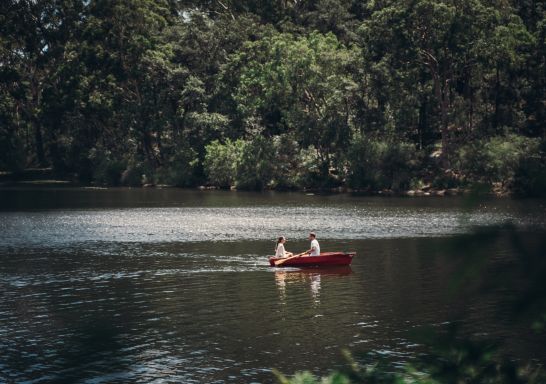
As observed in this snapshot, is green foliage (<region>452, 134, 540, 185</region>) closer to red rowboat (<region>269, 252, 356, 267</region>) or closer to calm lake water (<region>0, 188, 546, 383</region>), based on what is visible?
calm lake water (<region>0, 188, 546, 383</region>)

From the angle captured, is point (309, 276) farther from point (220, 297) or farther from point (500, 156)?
point (500, 156)

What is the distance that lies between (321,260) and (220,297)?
944 cm

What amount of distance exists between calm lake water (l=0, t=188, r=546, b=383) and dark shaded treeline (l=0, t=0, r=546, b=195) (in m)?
29.0

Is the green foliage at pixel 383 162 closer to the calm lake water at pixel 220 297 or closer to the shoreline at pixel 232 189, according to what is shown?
the shoreline at pixel 232 189

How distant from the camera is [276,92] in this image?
108062mm

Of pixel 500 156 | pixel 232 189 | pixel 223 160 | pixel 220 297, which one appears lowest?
pixel 220 297

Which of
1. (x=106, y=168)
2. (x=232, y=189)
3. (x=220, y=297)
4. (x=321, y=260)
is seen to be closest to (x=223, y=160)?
(x=232, y=189)

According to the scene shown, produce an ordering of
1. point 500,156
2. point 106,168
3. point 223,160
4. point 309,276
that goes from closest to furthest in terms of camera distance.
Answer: point 309,276 < point 500,156 < point 223,160 < point 106,168

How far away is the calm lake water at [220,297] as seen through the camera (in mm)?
21703

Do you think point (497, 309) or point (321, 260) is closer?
point (497, 309)

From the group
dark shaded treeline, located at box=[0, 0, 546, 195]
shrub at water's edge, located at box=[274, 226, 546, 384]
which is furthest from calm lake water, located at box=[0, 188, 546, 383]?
dark shaded treeline, located at box=[0, 0, 546, 195]

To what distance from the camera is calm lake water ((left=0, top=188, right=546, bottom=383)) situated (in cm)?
2170

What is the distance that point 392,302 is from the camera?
32.2m

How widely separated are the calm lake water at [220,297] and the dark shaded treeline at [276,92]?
29.0 metres
